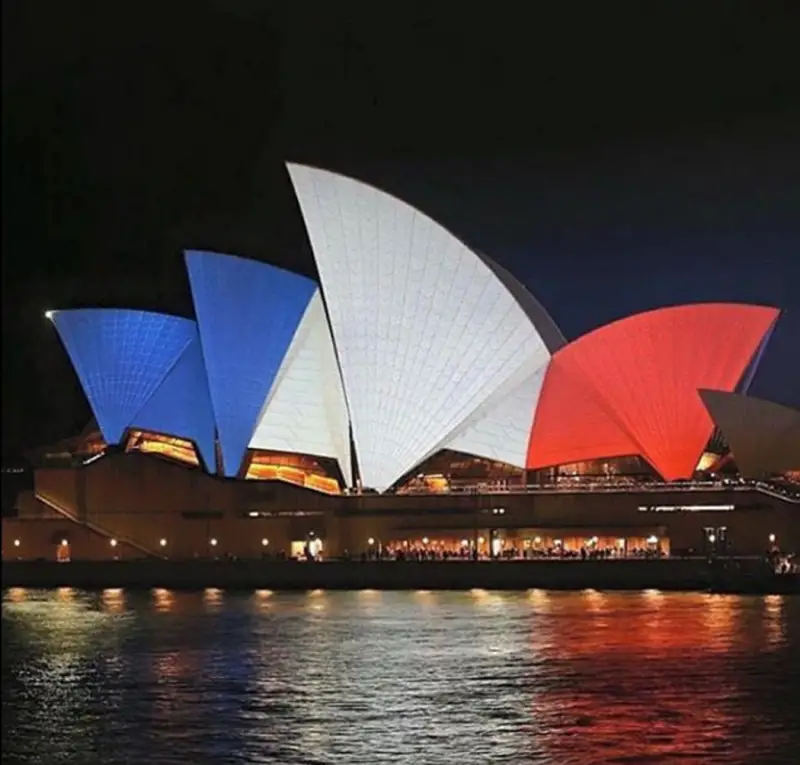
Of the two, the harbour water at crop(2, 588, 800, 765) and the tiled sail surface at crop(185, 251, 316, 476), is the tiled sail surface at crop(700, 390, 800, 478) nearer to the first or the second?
the harbour water at crop(2, 588, 800, 765)

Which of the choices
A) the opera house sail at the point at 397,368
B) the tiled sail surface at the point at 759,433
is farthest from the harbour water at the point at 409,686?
the tiled sail surface at the point at 759,433

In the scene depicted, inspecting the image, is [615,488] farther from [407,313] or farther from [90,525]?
[90,525]

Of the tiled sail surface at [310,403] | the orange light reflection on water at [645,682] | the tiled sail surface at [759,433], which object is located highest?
the tiled sail surface at [310,403]

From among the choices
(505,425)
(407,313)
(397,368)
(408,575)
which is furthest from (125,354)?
(505,425)

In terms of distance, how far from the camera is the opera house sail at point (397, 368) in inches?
1320

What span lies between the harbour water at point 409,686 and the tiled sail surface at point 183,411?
45.7 ft

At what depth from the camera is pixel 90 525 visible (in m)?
40.1

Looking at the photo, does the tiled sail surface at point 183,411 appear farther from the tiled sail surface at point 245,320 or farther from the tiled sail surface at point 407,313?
the tiled sail surface at point 407,313

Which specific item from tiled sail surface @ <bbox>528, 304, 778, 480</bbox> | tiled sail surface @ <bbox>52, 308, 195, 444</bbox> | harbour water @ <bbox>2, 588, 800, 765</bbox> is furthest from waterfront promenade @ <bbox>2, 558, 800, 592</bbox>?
harbour water @ <bbox>2, 588, 800, 765</bbox>

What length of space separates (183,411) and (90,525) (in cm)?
420

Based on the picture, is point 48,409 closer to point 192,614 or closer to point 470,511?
point 192,614

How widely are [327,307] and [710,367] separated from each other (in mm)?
9871

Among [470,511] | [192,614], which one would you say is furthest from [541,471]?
[192,614]

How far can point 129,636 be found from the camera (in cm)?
2150
